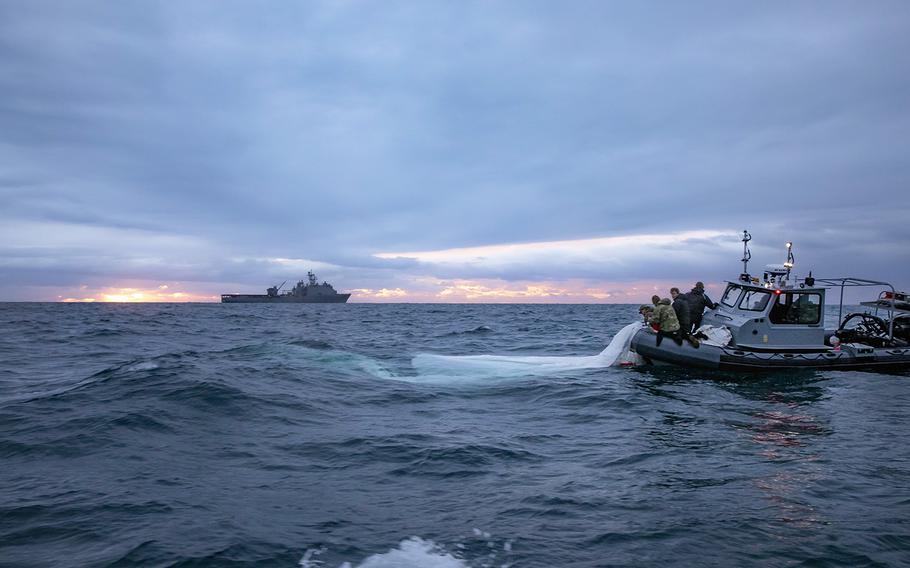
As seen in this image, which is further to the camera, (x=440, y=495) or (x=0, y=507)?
(x=440, y=495)

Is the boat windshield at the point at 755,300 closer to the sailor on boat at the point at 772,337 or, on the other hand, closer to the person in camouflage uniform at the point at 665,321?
the sailor on boat at the point at 772,337

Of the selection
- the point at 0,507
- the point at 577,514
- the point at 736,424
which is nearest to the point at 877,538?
the point at 577,514

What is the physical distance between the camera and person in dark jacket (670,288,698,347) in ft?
60.0

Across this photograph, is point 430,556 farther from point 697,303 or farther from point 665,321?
point 697,303

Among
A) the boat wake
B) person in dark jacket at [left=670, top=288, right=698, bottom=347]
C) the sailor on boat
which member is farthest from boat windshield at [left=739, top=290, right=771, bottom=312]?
the boat wake

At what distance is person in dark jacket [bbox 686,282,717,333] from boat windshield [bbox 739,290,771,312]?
41.2 inches

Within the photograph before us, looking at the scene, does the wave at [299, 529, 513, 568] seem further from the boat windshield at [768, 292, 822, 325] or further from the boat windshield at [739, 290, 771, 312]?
the boat windshield at [768, 292, 822, 325]

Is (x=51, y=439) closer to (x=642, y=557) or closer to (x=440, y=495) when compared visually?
(x=440, y=495)

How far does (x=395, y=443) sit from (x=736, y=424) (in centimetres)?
690

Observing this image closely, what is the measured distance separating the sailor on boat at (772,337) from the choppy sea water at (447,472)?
1343mm

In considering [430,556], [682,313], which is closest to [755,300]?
[682,313]

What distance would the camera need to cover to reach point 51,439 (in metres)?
9.48

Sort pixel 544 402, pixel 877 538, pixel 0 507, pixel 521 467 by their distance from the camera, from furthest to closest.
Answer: pixel 544 402
pixel 521 467
pixel 0 507
pixel 877 538

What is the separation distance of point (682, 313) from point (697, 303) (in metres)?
1.17
